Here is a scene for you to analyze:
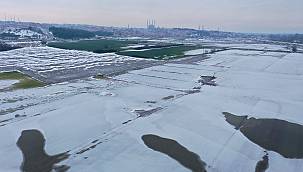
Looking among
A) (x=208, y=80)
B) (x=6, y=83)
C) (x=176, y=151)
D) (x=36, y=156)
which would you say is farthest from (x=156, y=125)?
(x=6, y=83)

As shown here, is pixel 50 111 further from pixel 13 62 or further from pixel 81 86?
pixel 13 62

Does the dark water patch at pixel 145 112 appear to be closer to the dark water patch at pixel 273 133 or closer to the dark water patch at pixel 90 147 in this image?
the dark water patch at pixel 273 133

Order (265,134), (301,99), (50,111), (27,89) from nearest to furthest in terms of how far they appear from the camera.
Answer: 1. (265,134)
2. (50,111)
3. (301,99)
4. (27,89)

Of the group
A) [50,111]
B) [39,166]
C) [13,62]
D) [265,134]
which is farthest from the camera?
[13,62]

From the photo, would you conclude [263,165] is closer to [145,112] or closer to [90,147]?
→ [90,147]

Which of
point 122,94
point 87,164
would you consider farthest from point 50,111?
point 87,164

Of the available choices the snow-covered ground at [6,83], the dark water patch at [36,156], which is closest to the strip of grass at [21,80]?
the snow-covered ground at [6,83]
